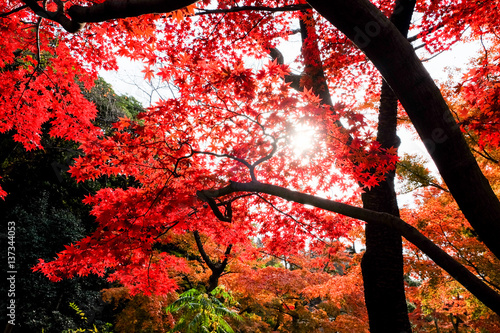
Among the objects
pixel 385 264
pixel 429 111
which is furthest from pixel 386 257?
pixel 429 111

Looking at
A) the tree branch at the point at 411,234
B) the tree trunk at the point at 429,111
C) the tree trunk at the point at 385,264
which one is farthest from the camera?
the tree trunk at the point at 385,264

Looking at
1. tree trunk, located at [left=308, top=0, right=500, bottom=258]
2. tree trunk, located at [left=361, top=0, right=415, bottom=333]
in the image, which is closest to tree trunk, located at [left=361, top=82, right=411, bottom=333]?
tree trunk, located at [left=361, top=0, right=415, bottom=333]

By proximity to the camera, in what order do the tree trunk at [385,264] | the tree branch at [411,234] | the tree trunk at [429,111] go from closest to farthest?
the tree trunk at [429,111] < the tree branch at [411,234] < the tree trunk at [385,264]

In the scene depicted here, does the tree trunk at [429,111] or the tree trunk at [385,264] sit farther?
the tree trunk at [385,264]

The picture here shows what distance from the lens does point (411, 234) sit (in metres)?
1.95

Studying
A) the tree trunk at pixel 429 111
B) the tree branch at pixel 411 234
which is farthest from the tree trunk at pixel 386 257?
the tree trunk at pixel 429 111

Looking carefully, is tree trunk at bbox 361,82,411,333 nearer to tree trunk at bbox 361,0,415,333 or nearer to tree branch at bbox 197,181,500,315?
tree trunk at bbox 361,0,415,333

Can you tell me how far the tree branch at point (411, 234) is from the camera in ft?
5.52

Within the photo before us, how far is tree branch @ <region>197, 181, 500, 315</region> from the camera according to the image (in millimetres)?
1683

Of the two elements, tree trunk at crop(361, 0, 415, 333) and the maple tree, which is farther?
tree trunk at crop(361, 0, 415, 333)

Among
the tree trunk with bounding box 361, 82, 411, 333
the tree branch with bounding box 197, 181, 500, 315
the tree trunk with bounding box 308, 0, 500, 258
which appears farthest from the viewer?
the tree trunk with bounding box 361, 82, 411, 333

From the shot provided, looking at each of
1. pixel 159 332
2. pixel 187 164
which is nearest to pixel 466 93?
pixel 187 164

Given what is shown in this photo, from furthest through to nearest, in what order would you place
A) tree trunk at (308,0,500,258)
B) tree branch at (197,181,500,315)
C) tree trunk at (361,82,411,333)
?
tree trunk at (361,82,411,333) < tree branch at (197,181,500,315) < tree trunk at (308,0,500,258)

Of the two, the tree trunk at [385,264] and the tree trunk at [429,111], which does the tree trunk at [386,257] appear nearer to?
the tree trunk at [385,264]
